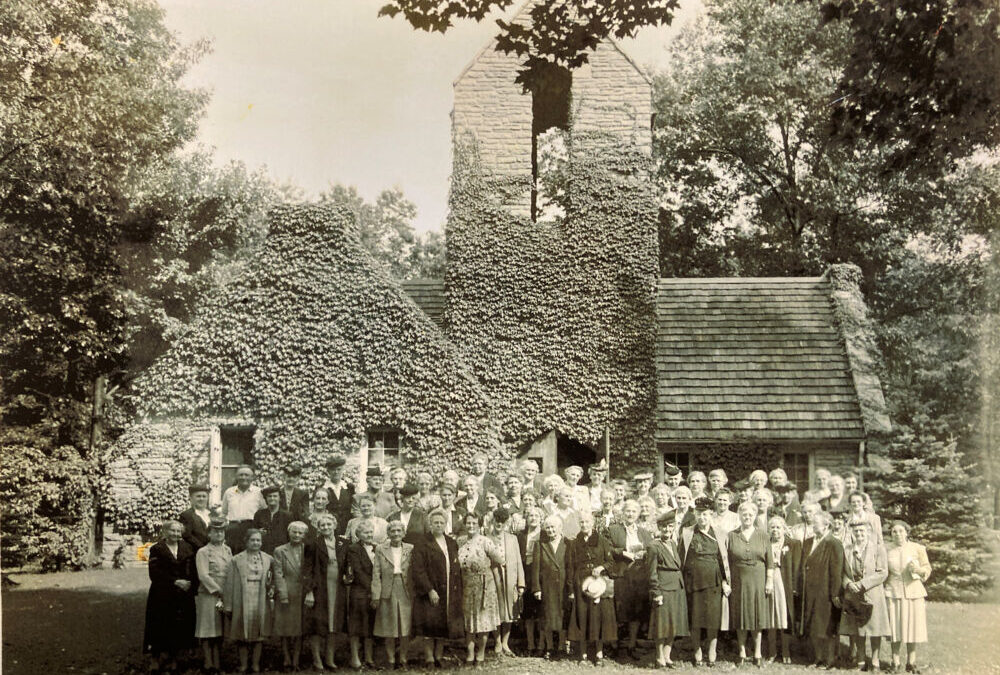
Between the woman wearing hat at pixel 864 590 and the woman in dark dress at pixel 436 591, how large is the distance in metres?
3.86

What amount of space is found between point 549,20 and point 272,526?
224 inches

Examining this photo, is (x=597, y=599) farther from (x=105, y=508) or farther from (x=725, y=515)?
(x=105, y=508)

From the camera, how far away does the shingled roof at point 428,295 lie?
1624 cm

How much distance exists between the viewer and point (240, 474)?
367 inches

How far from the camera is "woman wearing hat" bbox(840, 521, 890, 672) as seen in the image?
8406mm

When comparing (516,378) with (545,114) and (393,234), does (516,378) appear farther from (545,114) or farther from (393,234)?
(393,234)

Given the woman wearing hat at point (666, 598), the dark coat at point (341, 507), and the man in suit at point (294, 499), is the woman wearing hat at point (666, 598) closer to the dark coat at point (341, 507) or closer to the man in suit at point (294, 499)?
the dark coat at point (341, 507)

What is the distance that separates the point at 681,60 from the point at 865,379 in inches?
375

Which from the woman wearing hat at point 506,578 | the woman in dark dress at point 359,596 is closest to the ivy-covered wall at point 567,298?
the woman wearing hat at point 506,578

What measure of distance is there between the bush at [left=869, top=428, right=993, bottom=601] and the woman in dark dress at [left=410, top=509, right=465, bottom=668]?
22.0ft

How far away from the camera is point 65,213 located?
402 inches

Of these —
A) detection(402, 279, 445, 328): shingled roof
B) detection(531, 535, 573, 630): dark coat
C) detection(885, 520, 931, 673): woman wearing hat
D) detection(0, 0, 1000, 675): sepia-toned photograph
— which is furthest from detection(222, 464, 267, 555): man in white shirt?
detection(402, 279, 445, 328): shingled roof

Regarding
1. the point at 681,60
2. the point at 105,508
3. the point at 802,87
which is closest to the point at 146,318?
the point at 105,508

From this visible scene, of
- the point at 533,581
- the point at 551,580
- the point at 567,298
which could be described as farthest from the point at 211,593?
the point at 567,298
